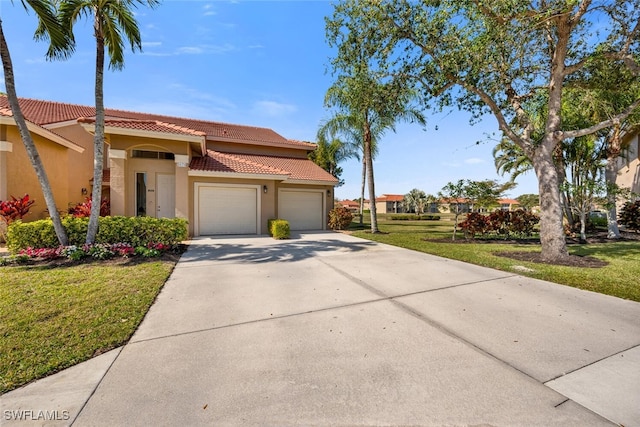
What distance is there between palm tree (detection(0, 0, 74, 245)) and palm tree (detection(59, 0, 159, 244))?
29 centimetres

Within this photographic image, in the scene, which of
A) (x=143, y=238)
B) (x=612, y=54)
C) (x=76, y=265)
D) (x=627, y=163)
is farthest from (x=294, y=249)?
(x=627, y=163)

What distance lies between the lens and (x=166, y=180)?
1195 cm

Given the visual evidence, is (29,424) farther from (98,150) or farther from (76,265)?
(98,150)

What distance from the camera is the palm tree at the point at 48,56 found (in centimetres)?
655

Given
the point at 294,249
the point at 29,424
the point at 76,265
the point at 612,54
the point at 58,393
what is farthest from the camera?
the point at 294,249

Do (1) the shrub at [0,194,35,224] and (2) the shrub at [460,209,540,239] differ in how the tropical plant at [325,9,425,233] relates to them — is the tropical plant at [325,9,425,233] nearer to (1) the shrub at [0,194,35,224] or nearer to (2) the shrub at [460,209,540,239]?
(2) the shrub at [460,209,540,239]

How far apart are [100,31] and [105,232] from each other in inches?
223

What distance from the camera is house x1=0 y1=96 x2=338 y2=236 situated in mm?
9867

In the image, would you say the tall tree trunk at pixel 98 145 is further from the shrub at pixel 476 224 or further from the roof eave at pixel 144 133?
the shrub at pixel 476 224

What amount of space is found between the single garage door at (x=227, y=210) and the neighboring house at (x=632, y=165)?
22.9 m

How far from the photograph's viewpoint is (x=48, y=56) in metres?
7.72

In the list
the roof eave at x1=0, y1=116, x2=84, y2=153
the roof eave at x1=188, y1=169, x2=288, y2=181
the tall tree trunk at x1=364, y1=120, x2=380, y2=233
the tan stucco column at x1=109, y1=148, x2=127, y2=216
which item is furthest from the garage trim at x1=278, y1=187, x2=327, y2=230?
the roof eave at x1=0, y1=116, x2=84, y2=153

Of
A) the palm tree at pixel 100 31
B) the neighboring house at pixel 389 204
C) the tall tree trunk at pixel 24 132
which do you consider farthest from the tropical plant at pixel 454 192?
the neighboring house at pixel 389 204

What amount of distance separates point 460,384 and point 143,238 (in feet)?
29.0
